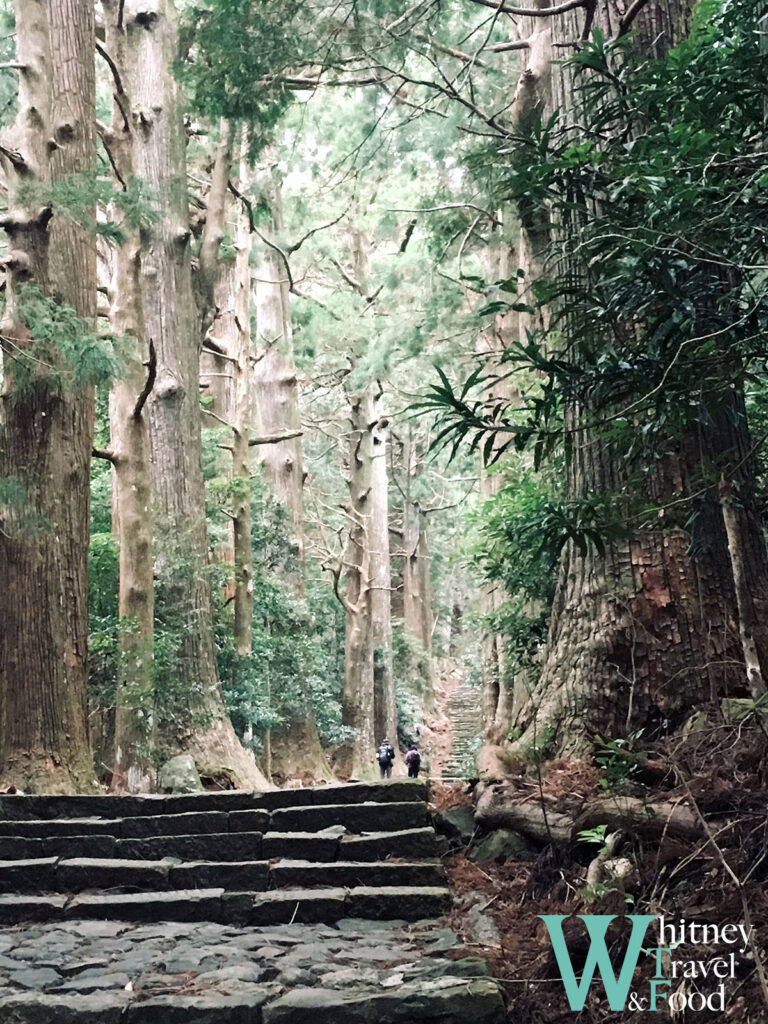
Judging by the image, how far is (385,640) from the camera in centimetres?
2364

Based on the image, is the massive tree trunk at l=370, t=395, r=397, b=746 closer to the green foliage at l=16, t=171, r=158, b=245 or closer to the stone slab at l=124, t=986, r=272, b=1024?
the green foliage at l=16, t=171, r=158, b=245

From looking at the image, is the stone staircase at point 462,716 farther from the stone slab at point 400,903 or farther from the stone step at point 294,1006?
the stone step at point 294,1006

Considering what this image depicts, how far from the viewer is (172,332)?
39.3 feet

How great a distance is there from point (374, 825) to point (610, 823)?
2.07 m

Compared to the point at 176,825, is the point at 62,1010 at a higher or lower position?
lower

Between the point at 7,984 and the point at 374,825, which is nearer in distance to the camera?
the point at 7,984

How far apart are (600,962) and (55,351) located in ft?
21.1

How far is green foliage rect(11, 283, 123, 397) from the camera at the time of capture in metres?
7.70

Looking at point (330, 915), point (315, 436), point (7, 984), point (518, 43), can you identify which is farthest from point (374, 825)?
point (315, 436)

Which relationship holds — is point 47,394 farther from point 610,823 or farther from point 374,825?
point 610,823

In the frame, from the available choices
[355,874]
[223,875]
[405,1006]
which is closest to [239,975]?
[405,1006]

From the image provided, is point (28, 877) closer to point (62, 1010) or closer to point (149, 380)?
point (62, 1010)

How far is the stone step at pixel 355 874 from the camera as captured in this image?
5.38 m

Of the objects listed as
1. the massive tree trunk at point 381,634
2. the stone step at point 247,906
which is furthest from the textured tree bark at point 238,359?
the stone step at point 247,906
